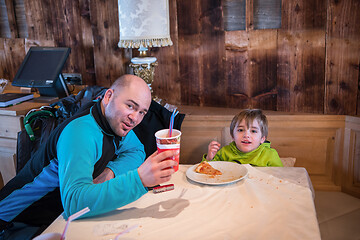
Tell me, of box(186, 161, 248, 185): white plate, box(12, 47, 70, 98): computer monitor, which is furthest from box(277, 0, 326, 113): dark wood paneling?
box(12, 47, 70, 98): computer monitor

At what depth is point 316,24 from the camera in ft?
7.73

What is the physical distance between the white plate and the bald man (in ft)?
0.98

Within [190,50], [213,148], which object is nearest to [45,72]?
[190,50]

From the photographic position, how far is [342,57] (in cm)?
233

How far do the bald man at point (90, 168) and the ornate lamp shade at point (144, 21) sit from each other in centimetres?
89

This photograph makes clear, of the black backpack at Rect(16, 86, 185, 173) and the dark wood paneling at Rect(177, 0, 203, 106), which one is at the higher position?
the dark wood paneling at Rect(177, 0, 203, 106)

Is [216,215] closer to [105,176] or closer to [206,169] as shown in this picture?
[206,169]

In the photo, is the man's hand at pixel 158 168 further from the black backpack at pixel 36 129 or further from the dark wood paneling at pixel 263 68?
the dark wood paneling at pixel 263 68

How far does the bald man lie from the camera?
122cm

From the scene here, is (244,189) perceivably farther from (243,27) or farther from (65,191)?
(243,27)

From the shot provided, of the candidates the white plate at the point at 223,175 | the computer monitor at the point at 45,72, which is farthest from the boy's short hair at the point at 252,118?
the computer monitor at the point at 45,72

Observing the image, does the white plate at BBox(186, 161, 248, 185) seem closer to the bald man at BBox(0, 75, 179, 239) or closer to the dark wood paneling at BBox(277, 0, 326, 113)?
the bald man at BBox(0, 75, 179, 239)

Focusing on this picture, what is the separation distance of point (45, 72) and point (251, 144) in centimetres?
183

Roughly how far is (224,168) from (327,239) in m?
0.66
